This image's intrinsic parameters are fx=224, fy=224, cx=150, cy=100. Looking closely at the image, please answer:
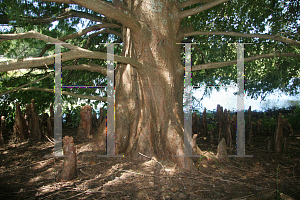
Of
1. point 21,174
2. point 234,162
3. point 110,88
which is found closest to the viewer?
point 21,174

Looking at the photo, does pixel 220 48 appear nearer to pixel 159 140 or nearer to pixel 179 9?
pixel 179 9

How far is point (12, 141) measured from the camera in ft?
16.6

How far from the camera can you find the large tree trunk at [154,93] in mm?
3588

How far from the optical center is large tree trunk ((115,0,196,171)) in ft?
11.8

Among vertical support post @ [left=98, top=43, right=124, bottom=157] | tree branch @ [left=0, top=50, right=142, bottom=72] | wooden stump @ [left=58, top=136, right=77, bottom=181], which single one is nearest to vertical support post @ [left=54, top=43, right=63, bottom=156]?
vertical support post @ [left=98, top=43, right=124, bottom=157]

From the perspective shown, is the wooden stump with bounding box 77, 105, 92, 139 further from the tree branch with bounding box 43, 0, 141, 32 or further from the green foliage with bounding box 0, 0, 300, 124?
the tree branch with bounding box 43, 0, 141, 32

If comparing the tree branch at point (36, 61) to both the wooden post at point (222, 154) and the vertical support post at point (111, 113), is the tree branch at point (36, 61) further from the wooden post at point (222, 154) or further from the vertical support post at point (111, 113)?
the wooden post at point (222, 154)

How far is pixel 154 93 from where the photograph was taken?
3643 mm

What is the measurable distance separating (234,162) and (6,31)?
549cm

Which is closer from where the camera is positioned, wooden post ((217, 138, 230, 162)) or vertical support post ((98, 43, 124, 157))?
wooden post ((217, 138, 230, 162))

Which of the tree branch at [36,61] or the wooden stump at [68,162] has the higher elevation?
the tree branch at [36,61]

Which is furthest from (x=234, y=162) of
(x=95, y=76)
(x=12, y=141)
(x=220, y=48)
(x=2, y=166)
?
(x=12, y=141)

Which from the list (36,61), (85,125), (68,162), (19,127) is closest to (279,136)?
(68,162)

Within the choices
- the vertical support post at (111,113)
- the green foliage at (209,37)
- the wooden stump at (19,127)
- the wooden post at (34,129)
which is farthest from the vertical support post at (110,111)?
the wooden stump at (19,127)
